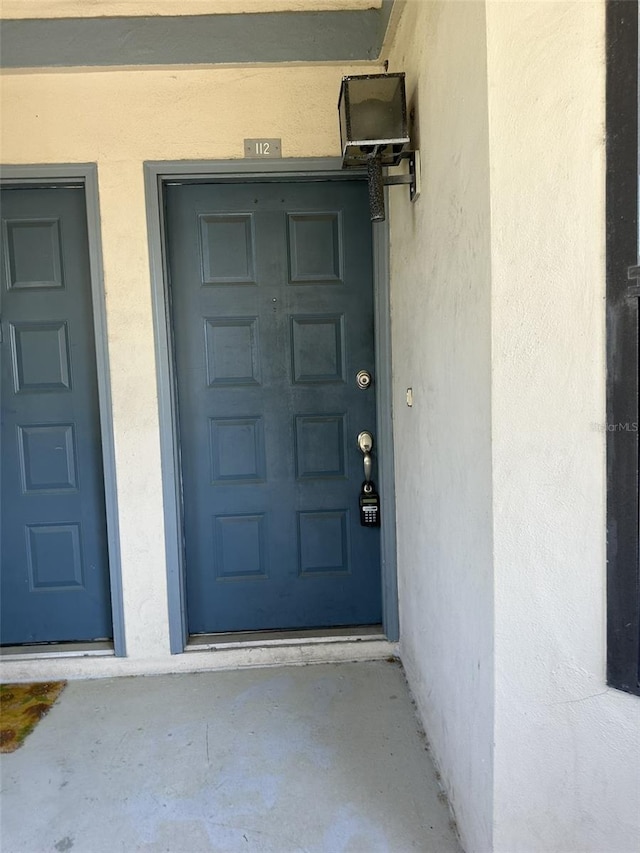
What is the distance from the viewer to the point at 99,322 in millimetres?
2363

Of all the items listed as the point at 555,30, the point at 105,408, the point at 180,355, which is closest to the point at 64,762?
the point at 105,408

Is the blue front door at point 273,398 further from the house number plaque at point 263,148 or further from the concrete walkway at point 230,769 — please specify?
the concrete walkway at point 230,769

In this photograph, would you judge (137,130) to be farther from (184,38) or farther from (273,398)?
(273,398)

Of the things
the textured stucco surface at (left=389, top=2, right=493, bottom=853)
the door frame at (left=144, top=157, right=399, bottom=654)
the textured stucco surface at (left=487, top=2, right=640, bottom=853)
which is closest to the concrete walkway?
the textured stucco surface at (left=389, top=2, right=493, bottom=853)

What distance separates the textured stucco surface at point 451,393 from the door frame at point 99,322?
49.5 inches

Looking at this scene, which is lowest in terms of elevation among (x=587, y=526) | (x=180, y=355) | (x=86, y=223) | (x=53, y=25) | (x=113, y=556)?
(x=113, y=556)

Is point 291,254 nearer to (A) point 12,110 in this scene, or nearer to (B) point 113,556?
(A) point 12,110

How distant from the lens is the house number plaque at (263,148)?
7.71 feet

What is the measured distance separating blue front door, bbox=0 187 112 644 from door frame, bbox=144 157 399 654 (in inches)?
13.4

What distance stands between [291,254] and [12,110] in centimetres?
128

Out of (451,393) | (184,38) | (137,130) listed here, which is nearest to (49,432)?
(137,130)

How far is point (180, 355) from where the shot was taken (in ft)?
8.12
